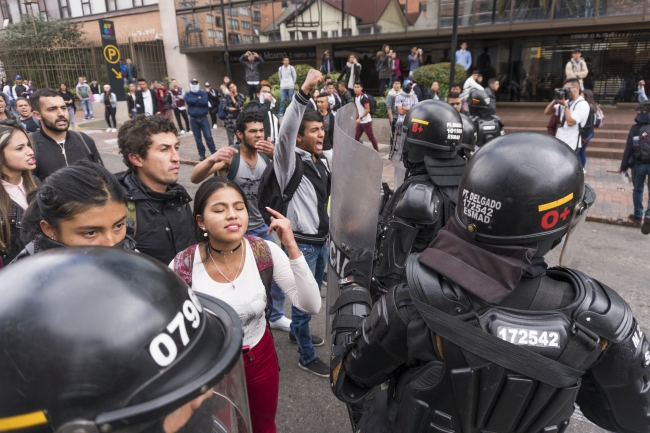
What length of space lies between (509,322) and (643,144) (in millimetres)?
6051

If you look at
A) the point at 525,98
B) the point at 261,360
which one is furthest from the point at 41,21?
the point at 261,360

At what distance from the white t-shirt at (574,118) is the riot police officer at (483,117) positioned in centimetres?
159

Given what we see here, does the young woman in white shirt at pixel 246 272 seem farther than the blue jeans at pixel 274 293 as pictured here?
No

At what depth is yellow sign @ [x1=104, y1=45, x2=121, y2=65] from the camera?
1392 centimetres

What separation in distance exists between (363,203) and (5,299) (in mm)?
1268

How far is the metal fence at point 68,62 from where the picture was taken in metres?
21.2

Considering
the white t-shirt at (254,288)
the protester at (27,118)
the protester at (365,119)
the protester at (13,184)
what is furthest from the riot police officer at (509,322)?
the protester at (365,119)

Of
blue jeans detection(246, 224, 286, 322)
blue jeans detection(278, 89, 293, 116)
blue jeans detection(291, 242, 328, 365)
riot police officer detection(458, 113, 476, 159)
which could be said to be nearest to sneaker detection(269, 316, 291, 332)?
blue jeans detection(246, 224, 286, 322)

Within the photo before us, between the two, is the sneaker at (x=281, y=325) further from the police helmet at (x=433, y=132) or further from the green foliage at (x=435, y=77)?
the green foliage at (x=435, y=77)

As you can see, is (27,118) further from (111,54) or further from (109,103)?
(109,103)

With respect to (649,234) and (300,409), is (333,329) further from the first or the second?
(649,234)

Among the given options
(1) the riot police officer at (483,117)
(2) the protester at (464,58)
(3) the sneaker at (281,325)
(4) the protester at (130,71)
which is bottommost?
(3) the sneaker at (281,325)

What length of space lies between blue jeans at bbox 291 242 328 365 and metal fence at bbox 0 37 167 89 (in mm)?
21119

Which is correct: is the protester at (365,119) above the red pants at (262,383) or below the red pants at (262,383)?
above
